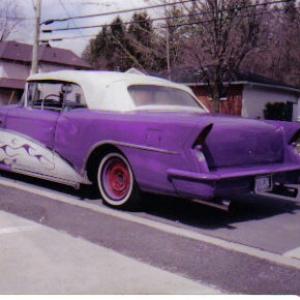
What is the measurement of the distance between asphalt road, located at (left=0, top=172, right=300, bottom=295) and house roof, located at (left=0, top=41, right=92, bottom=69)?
142 ft

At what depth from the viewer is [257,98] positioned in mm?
28312

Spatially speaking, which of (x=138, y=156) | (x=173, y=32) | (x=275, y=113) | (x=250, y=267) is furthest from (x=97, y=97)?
(x=275, y=113)

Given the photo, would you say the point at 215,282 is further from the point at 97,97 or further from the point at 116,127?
the point at 97,97

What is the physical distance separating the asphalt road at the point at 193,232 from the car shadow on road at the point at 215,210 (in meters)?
0.01

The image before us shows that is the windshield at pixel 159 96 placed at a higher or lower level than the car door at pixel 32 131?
higher

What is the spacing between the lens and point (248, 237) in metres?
4.82

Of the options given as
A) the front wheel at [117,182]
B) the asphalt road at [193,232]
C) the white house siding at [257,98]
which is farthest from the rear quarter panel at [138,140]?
the white house siding at [257,98]

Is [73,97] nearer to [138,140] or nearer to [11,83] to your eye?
[138,140]

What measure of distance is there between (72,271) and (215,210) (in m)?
2.66

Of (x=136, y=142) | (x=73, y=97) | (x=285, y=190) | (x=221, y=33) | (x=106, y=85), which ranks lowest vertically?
(x=285, y=190)

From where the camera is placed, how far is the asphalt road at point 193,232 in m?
3.75

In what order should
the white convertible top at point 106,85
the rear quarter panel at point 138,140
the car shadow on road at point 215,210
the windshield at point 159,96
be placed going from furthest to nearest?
the windshield at point 159,96
the white convertible top at point 106,85
the car shadow on road at point 215,210
the rear quarter panel at point 138,140

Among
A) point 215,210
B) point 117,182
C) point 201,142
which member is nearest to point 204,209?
point 215,210

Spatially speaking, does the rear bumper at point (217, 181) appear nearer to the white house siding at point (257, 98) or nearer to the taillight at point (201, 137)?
the taillight at point (201, 137)
